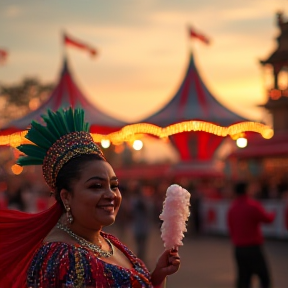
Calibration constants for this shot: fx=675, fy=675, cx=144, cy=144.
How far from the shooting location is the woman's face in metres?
3.26

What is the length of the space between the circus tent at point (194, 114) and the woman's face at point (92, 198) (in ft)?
41.2

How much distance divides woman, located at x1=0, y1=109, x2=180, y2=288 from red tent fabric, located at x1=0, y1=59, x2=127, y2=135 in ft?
33.6

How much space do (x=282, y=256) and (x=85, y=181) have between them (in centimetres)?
1111

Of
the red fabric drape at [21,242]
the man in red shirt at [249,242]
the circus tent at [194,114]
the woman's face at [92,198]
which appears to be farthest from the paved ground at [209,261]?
the woman's face at [92,198]

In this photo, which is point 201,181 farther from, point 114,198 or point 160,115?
point 114,198

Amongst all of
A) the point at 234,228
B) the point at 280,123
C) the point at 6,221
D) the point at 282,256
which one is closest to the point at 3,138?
the point at 234,228

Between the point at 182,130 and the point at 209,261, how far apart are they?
12.1 ft

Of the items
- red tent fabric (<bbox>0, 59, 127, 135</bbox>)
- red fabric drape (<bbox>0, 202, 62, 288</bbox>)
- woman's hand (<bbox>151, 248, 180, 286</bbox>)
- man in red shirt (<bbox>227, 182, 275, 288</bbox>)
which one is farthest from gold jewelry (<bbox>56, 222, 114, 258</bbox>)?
red tent fabric (<bbox>0, 59, 127, 135</bbox>)

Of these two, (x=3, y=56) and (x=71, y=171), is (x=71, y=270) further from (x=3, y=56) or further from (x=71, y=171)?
(x=3, y=56)

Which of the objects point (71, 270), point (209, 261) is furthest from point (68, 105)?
point (71, 270)

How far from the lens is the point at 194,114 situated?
19172 millimetres

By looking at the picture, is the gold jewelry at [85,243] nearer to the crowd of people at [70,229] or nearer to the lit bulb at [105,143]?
the crowd of people at [70,229]

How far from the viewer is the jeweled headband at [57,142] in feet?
11.1

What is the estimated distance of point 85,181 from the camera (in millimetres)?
3271
